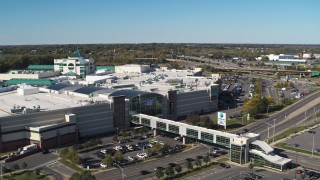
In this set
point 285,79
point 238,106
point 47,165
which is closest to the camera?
point 47,165

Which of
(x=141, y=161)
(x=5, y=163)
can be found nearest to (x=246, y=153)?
(x=141, y=161)

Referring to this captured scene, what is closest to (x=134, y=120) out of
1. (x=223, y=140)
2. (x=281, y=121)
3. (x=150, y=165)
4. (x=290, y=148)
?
(x=223, y=140)

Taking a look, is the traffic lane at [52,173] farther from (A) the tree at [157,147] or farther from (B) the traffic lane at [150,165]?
(A) the tree at [157,147]

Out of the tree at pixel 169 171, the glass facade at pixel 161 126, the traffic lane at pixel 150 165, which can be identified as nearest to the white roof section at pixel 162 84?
the glass facade at pixel 161 126

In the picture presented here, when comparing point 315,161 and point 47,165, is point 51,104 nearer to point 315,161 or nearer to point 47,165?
point 47,165

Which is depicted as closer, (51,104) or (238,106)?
(51,104)
